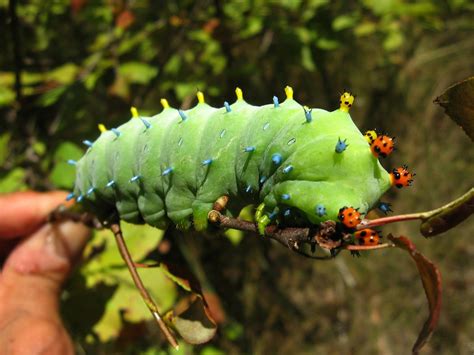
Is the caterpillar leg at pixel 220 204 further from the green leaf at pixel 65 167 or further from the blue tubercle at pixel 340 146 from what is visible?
the green leaf at pixel 65 167

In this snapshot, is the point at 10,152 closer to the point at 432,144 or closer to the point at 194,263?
the point at 194,263

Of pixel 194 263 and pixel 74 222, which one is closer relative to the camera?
pixel 74 222

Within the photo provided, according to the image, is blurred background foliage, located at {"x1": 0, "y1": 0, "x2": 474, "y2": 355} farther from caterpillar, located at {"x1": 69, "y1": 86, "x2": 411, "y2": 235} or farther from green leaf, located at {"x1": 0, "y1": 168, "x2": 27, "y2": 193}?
caterpillar, located at {"x1": 69, "y1": 86, "x2": 411, "y2": 235}

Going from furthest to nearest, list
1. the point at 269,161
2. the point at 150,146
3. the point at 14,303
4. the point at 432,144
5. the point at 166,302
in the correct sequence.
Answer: the point at 432,144
the point at 166,302
the point at 14,303
the point at 150,146
the point at 269,161

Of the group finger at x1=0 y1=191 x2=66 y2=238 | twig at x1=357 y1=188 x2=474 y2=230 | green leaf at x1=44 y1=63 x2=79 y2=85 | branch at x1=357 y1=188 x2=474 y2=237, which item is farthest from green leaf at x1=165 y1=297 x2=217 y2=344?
green leaf at x1=44 y1=63 x2=79 y2=85

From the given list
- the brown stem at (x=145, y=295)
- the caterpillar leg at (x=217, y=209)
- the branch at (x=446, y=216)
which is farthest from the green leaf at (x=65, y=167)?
the branch at (x=446, y=216)

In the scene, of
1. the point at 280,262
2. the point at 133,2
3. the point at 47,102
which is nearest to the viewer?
the point at 47,102

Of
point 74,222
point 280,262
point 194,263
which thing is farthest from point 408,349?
point 74,222

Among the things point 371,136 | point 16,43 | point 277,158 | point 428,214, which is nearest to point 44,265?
point 16,43
